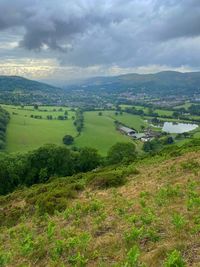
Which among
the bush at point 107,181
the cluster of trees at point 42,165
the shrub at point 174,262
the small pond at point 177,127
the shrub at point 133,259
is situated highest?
the shrub at point 174,262

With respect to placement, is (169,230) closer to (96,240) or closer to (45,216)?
(96,240)

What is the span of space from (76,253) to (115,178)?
549 inches

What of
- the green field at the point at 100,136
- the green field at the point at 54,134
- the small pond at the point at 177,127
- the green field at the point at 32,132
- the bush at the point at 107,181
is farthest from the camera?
the small pond at the point at 177,127

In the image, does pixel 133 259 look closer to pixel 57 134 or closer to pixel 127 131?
pixel 57 134

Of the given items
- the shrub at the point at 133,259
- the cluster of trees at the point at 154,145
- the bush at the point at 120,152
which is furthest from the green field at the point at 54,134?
the shrub at the point at 133,259

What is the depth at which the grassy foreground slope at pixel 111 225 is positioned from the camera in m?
13.4

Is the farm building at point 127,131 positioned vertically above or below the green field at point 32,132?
below

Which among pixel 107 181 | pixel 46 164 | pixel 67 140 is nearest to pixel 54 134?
pixel 67 140

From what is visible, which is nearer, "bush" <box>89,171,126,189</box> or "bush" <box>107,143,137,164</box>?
"bush" <box>89,171,126,189</box>

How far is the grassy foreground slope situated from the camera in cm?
1345

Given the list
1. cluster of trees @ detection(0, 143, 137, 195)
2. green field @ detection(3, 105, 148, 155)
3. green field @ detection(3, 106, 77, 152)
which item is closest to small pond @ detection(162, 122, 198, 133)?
green field @ detection(3, 105, 148, 155)

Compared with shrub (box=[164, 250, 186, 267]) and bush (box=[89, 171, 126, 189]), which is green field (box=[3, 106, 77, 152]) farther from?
shrub (box=[164, 250, 186, 267])

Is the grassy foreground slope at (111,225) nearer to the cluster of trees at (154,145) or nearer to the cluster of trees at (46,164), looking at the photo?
Result: the cluster of trees at (46,164)

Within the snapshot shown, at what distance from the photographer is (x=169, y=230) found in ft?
48.6
